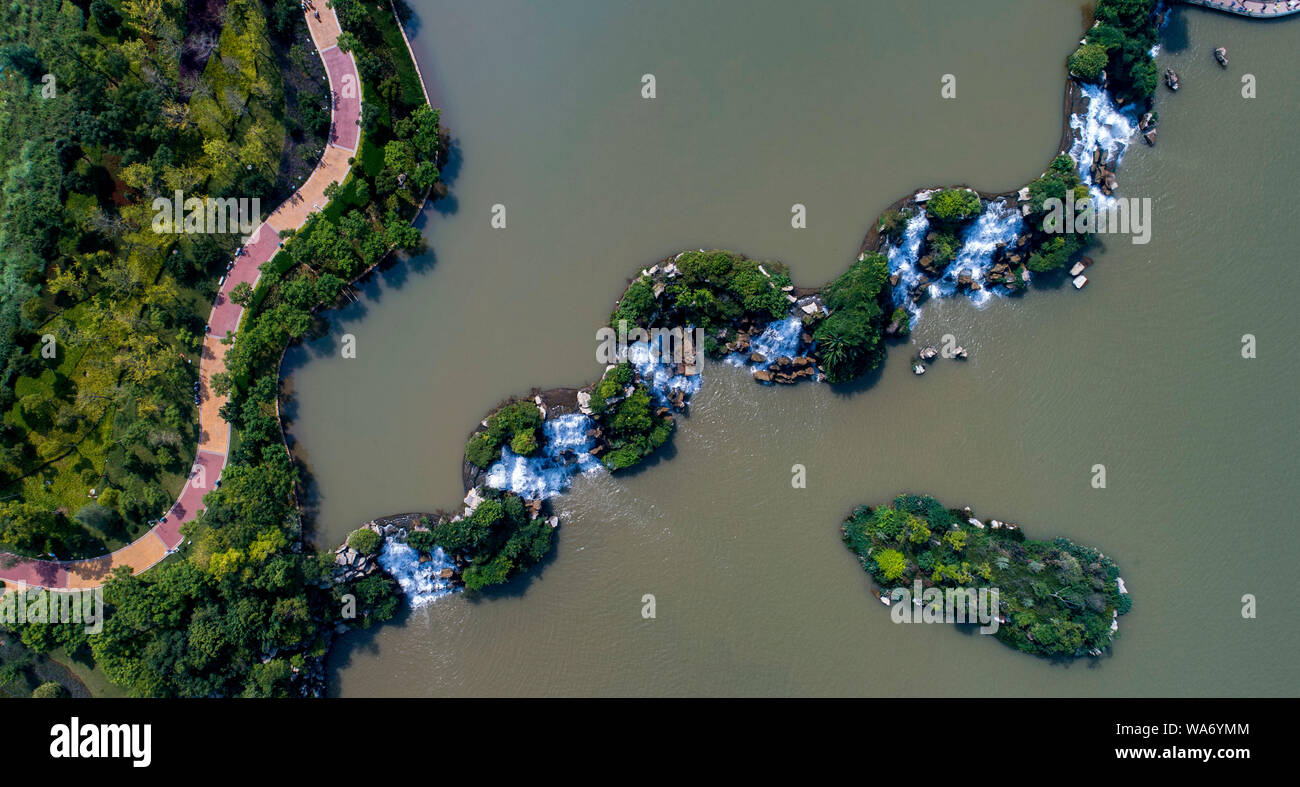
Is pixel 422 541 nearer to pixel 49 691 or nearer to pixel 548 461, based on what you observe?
pixel 548 461

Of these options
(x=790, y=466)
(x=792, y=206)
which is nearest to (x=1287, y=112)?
(x=792, y=206)

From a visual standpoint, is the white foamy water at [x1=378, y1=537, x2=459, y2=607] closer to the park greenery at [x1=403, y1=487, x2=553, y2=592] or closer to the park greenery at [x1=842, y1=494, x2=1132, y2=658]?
the park greenery at [x1=403, y1=487, x2=553, y2=592]

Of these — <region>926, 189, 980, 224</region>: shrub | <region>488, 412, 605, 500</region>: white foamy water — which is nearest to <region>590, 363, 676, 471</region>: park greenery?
<region>488, 412, 605, 500</region>: white foamy water

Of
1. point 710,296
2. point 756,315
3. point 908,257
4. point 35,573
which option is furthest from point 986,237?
point 35,573

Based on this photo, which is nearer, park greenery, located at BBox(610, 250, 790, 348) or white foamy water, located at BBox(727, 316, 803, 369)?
park greenery, located at BBox(610, 250, 790, 348)

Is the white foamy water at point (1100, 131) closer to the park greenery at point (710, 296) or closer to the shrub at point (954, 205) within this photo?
the shrub at point (954, 205)

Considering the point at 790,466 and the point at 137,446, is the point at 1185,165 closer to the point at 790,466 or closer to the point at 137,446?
the point at 790,466
